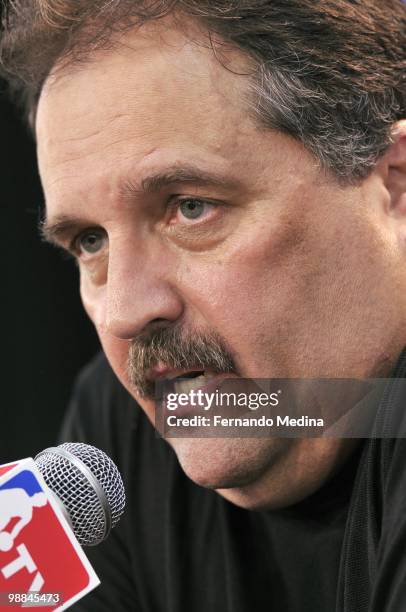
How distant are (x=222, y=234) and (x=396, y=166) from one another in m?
0.35

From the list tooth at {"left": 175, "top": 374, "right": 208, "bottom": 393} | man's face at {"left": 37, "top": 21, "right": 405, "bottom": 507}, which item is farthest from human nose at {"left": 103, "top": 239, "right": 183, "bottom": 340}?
tooth at {"left": 175, "top": 374, "right": 208, "bottom": 393}

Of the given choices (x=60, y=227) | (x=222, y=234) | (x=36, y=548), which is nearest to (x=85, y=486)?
(x=36, y=548)

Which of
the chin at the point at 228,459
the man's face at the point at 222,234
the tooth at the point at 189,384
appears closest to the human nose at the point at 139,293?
the man's face at the point at 222,234

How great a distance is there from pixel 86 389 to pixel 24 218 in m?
1.02

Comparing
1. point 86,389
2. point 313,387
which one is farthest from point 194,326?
point 86,389

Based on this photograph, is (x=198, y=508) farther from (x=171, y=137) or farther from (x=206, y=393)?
(x=171, y=137)

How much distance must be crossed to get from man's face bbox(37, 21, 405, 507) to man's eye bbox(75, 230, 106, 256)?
12 cm

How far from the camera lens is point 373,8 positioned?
165 centimetres

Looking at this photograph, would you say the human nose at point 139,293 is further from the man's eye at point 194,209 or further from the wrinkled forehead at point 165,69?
the wrinkled forehead at point 165,69

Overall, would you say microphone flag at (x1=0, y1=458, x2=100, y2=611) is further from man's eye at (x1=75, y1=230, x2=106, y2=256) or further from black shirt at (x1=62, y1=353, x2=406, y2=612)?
man's eye at (x1=75, y1=230, x2=106, y2=256)

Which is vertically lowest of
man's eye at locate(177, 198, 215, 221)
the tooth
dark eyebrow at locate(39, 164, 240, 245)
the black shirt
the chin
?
the black shirt

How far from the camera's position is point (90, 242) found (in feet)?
5.56

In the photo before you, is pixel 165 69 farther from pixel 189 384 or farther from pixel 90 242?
pixel 189 384

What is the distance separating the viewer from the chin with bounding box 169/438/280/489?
59.3 inches
